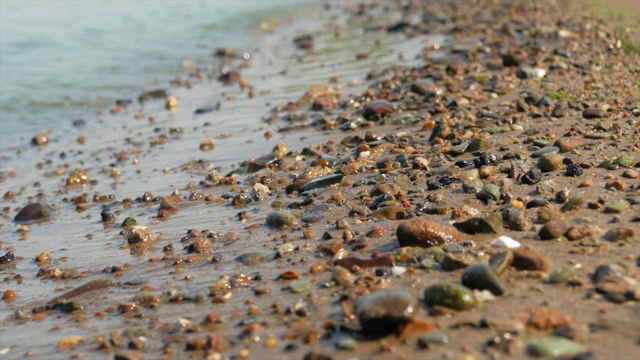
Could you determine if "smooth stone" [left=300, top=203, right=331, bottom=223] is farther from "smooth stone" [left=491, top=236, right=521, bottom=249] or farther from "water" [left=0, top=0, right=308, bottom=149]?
"water" [left=0, top=0, right=308, bottom=149]

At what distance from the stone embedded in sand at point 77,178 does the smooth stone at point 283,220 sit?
136 inches

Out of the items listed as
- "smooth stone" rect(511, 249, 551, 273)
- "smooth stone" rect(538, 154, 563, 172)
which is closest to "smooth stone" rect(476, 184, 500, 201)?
"smooth stone" rect(538, 154, 563, 172)

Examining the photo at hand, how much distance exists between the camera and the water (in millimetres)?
12586

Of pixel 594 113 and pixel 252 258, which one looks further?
pixel 594 113

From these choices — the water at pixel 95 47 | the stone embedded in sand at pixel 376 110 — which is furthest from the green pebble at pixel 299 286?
the water at pixel 95 47

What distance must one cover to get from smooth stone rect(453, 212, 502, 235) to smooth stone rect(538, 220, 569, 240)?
271mm

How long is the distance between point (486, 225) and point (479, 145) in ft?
6.43

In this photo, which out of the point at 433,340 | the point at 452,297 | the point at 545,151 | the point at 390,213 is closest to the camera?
the point at 433,340

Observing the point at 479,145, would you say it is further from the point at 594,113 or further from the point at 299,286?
the point at 299,286

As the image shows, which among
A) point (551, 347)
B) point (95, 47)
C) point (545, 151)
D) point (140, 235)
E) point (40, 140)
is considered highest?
point (95, 47)

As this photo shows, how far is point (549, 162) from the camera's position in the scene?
Result: 18.9 feet

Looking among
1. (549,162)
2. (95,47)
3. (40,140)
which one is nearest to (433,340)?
(549,162)

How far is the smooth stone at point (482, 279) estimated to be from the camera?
3.84 meters

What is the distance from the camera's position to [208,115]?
1079 cm
